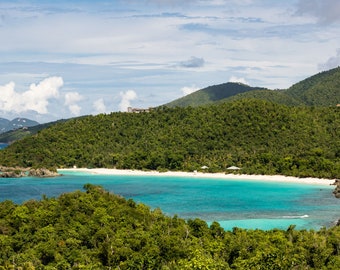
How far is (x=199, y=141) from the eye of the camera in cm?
9650

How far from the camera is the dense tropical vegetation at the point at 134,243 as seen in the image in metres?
25.1

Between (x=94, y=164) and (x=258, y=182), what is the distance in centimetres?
3644

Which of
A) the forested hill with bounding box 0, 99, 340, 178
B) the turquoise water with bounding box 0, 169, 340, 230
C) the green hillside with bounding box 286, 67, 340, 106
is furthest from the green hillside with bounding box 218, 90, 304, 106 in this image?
the turquoise water with bounding box 0, 169, 340, 230

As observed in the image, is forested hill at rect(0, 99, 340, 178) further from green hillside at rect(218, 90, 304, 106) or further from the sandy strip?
green hillside at rect(218, 90, 304, 106)

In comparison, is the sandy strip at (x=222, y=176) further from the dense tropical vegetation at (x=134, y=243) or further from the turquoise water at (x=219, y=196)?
the dense tropical vegetation at (x=134, y=243)

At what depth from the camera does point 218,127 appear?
97.9 meters

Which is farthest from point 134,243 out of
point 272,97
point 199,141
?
point 272,97

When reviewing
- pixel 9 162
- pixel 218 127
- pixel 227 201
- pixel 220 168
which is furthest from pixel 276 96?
pixel 227 201

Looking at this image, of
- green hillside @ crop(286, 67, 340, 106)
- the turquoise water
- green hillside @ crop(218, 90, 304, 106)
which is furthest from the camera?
green hillside @ crop(286, 67, 340, 106)

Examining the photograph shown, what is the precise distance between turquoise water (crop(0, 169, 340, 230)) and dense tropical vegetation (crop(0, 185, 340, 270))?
36.0 ft

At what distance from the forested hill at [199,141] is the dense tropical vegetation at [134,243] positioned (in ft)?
159

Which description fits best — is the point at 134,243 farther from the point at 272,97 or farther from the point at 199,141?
the point at 272,97

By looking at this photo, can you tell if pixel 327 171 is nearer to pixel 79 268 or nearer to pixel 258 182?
pixel 258 182

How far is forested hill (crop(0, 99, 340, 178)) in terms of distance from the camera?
85.7m
